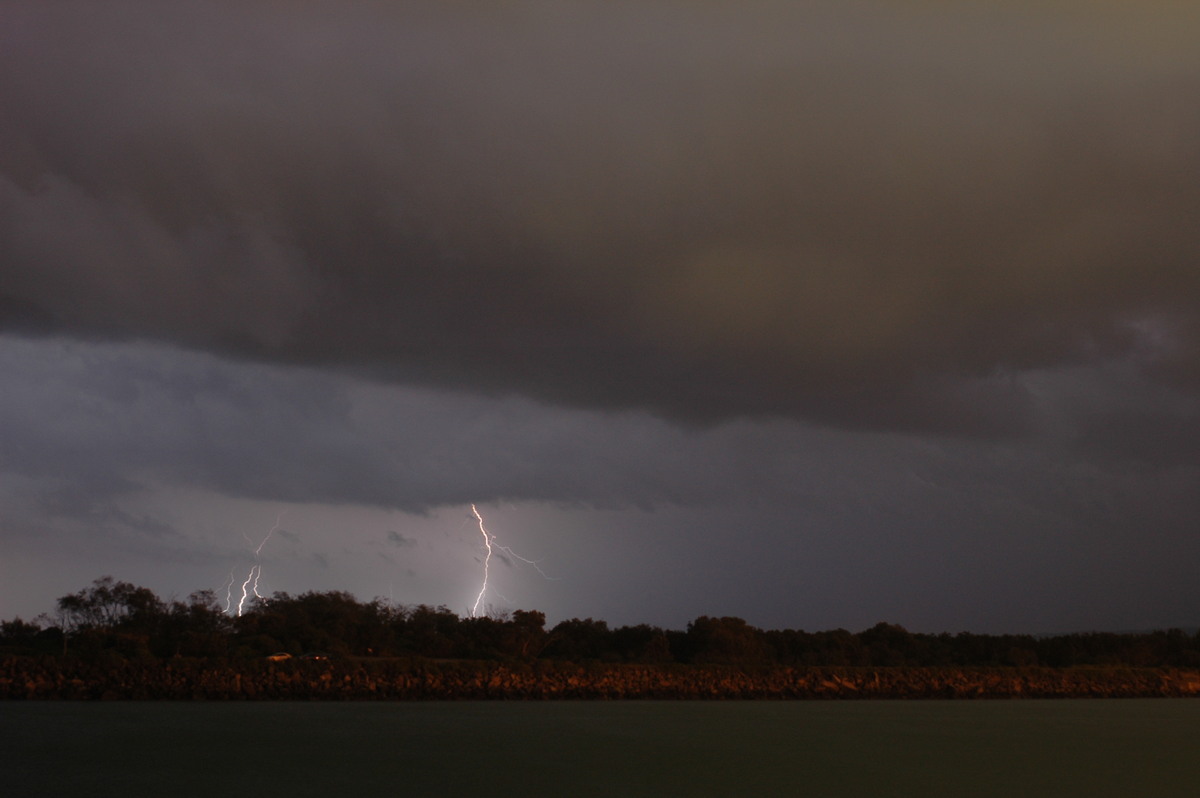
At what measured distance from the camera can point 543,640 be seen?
44.5 m

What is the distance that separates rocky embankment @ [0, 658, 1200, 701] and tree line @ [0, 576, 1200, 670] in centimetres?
420

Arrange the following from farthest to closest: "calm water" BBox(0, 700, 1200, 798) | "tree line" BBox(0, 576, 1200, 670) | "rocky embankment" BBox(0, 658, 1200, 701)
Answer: "tree line" BBox(0, 576, 1200, 670)
"rocky embankment" BBox(0, 658, 1200, 701)
"calm water" BBox(0, 700, 1200, 798)

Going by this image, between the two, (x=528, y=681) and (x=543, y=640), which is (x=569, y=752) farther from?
(x=543, y=640)

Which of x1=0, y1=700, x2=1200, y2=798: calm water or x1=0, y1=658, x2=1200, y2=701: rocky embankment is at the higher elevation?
x1=0, y1=658, x2=1200, y2=701: rocky embankment

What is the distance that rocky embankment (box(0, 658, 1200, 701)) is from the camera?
27516mm

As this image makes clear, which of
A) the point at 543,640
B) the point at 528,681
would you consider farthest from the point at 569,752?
the point at 543,640

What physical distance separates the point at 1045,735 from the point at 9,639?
126 ft

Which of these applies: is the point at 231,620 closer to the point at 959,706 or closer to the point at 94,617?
the point at 94,617

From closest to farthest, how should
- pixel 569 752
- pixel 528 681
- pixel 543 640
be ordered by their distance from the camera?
pixel 569 752
pixel 528 681
pixel 543 640

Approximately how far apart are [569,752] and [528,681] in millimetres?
14847

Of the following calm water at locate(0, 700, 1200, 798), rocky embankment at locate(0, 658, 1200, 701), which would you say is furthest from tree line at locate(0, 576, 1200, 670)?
calm water at locate(0, 700, 1200, 798)

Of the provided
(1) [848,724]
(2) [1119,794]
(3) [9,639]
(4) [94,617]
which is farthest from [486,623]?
(2) [1119,794]

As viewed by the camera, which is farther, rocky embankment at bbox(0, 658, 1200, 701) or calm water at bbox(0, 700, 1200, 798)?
rocky embankment at bbox(0, 658, 1200, 701)

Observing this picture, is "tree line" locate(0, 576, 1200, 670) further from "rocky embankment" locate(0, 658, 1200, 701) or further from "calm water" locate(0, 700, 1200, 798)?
"calm water" locate(0, 700, 1200, 798)
